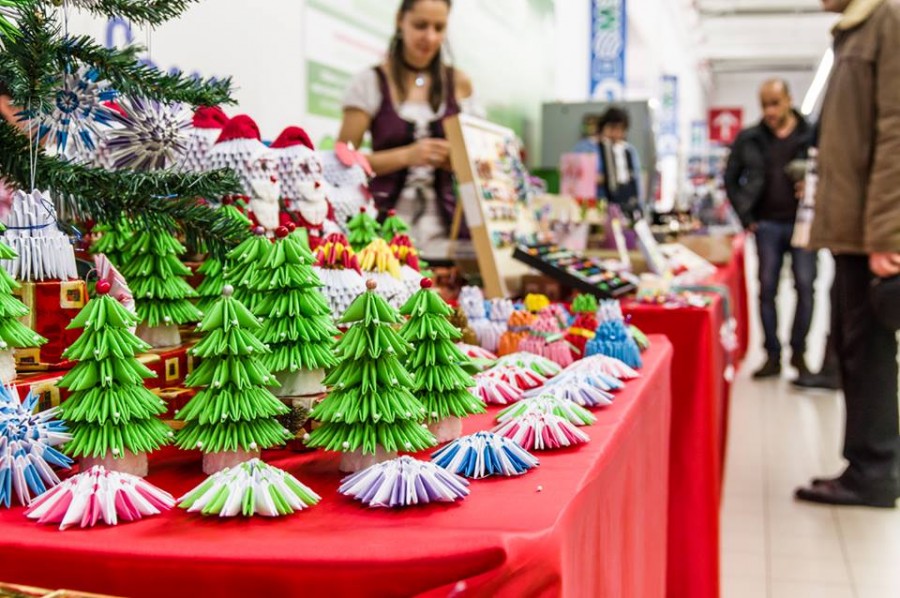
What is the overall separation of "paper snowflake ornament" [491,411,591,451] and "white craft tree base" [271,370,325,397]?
0.75 ft

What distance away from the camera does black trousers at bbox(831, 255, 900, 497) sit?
308cm

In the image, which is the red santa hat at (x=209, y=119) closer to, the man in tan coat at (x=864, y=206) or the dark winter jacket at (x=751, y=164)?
the man in tan coat at (x=864, y=206)

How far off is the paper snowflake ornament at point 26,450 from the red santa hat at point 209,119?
0.64 m

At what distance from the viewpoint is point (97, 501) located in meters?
0.86

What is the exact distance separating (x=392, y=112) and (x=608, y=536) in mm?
1808

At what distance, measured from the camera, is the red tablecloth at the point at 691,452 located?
223cm

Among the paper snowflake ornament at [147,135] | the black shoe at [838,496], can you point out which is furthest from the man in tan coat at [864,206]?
the paper snowflake ornament at [147,135]

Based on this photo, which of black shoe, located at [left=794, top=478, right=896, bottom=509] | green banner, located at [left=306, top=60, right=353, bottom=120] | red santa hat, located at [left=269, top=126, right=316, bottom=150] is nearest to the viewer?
red santa hat, located at [left=269, top=126, right=316, bottom=150]

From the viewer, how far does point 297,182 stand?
1546mm

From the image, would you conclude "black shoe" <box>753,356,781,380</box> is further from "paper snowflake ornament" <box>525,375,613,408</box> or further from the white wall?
the white wall

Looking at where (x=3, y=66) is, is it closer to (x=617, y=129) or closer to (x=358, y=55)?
(x=358, y=55)

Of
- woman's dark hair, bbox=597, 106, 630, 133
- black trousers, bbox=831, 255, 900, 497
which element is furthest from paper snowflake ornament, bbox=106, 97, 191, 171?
woman's dark hair, bbox=597, 106, 630, 133

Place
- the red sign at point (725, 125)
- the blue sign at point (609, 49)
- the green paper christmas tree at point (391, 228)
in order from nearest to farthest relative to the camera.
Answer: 1. the green paper christmas tree at point (391, 228)
2. the blue sign at point (609, 49)
3. the red sign at point (725, 125)

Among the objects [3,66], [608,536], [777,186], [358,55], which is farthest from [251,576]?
[777,186]
